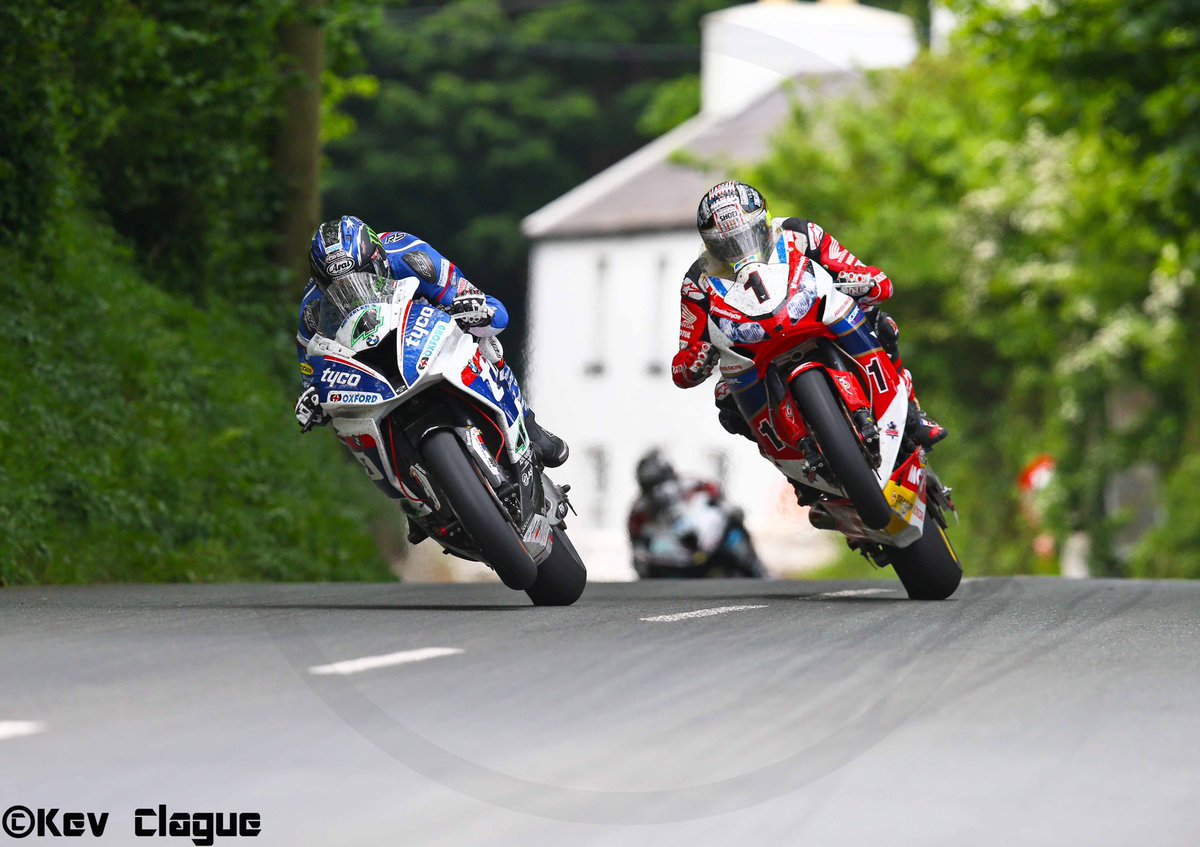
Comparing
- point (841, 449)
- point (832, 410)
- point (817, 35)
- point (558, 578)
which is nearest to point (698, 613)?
point (558, 578)

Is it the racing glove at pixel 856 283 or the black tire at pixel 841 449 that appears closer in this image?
the black tire at pixel 841 449

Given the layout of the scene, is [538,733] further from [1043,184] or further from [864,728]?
[1043,184]

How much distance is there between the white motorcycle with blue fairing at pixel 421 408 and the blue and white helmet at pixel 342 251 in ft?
0.13

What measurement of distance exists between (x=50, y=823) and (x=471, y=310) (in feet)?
17.5

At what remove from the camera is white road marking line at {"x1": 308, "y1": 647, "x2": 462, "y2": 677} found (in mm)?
6895

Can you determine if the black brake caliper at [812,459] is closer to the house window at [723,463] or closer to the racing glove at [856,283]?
the racing glove at [856,283]

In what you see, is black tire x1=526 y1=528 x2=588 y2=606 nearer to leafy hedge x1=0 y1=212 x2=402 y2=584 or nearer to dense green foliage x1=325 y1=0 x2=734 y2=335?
leafy hedge x1=0 y1=212 x2=402 y2=584

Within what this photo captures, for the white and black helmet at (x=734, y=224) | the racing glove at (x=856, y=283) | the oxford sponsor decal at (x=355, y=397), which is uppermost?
the white and black helmet at (x=734, y=224)

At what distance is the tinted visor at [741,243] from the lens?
412 inches

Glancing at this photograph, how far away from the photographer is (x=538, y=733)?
5805 mm

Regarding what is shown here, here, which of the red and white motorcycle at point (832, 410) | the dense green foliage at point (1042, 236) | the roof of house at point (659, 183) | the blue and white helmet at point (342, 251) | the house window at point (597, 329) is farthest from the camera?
the roof of house at point (659, 183)

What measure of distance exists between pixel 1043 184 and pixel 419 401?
2502 centimetres

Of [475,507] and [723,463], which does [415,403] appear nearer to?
[475,507]

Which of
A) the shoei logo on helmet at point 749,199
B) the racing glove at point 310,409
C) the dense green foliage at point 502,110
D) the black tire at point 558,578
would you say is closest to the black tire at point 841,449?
the shoei logo on helmet at point 749,199
